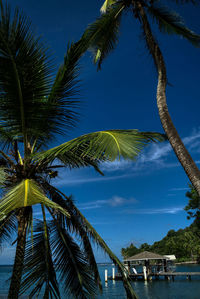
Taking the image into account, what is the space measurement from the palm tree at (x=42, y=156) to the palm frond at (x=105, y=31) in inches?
99.7

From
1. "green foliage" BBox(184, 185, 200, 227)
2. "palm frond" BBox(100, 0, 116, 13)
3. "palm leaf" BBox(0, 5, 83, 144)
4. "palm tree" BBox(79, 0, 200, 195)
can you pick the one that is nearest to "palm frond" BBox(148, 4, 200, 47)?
"palm tree" BBox(79, 0, 200, 195)

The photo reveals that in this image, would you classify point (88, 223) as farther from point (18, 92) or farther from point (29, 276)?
point (18, 92)

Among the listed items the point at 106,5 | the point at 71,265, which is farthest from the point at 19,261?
the point at 106,5

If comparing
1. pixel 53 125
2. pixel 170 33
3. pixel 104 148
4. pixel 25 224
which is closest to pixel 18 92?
pixel 53 125

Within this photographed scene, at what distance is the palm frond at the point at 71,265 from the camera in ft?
17.4

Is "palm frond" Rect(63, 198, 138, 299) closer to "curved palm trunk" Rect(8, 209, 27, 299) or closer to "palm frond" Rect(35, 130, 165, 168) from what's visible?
"curved palm trunk" Rect(8, 209, 27, 299)

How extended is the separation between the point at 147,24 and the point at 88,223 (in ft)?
18.6

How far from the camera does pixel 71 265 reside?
551cm

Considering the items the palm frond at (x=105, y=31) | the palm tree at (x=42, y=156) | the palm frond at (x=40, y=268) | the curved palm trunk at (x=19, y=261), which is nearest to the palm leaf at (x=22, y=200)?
the palm tree at (x=42, y=156)

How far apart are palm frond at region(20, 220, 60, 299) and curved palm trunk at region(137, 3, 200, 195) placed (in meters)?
3.37

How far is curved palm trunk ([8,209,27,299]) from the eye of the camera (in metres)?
4.14

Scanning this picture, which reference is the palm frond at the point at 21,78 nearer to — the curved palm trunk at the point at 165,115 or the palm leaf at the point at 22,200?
the palm leaf at the point at 22,200

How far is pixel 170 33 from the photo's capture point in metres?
6.97

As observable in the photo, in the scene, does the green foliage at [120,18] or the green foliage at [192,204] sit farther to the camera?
the green foliage at [192,204]
